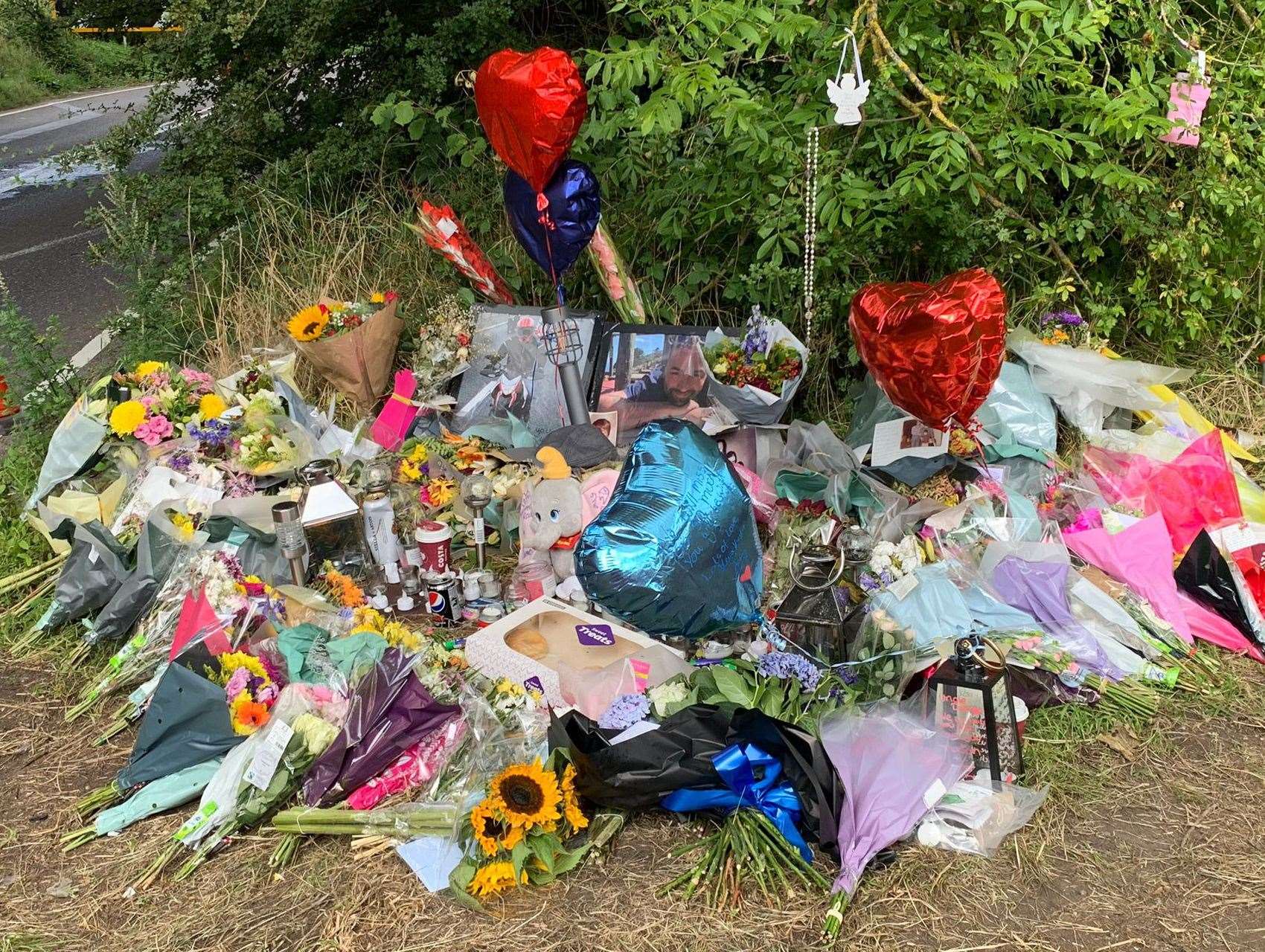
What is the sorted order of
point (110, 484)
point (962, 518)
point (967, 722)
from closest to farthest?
1. point (967, 722)
2. point (962, 518)
3. point (110, 484)

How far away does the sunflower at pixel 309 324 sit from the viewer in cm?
437

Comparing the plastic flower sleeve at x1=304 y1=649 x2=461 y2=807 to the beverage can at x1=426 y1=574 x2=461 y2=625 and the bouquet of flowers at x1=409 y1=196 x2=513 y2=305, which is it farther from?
the bouquet of flowers at x1=409 y1=196 x2=513 y2=305

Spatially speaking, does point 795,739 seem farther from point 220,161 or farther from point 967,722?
point 220,161

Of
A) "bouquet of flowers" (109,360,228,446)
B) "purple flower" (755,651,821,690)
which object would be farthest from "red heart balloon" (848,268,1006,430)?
"bouquet of flowers" (109,360,228,446)

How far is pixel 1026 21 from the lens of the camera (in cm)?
351

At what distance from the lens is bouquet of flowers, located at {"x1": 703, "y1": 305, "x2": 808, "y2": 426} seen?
13.1ft

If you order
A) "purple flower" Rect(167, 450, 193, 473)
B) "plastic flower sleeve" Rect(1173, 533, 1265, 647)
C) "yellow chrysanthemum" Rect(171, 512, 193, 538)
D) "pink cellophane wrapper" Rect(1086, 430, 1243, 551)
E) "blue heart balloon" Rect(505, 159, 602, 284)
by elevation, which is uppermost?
"blue heart balloon" Rect(505, 159, 602, 284)

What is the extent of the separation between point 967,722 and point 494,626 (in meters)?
1.41

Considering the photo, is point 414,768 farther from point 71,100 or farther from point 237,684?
point 71,100

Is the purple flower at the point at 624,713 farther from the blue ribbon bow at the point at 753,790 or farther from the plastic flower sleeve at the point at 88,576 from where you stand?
the plastic flower sleeve at the point at 88,576

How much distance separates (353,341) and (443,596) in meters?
1.42

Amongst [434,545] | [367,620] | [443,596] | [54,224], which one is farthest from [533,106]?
[54,224]

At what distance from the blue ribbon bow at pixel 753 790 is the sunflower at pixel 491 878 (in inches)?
19.3

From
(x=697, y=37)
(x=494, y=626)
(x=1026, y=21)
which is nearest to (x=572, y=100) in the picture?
(x=697, y=37)
